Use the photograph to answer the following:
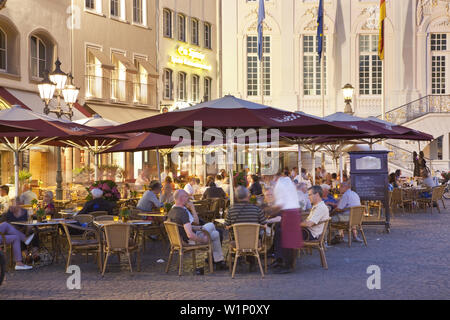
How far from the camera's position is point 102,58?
2931 centimetres

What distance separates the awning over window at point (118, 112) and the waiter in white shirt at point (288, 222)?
19.0 meters

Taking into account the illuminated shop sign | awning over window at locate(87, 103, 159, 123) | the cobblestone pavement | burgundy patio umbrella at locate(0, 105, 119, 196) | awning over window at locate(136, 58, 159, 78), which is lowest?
the cobblestone pavement

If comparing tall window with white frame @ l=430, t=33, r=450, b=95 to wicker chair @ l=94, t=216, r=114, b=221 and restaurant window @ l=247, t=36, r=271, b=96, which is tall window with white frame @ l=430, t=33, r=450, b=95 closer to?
restaurant window @ l=247, t=36, r=271, b=96

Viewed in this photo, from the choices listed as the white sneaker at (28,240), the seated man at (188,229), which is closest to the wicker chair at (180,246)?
the seated man at (188,229)

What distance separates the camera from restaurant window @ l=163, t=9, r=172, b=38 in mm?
35344

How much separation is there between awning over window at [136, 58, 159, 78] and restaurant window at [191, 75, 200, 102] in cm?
487

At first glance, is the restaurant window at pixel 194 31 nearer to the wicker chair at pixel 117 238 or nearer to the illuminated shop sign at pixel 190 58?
the illuminated shop sign at pixel 190 58

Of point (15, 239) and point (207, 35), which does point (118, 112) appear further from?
point (15, 239)

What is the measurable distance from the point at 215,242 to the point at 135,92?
21786 mm

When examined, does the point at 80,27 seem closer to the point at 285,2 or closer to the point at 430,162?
the point at 285,2

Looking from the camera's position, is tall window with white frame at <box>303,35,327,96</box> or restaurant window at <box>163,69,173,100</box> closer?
restaurant window at <box>163,69,173,100</box>

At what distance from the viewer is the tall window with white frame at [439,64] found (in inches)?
1593

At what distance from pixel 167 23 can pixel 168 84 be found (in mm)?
3152

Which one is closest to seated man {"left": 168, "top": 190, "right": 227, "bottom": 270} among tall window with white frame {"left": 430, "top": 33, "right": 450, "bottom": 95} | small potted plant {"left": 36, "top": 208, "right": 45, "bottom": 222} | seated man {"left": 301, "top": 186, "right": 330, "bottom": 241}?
seated man {"left": 301, "top": 186, "right": 330, "bottom": 241}
